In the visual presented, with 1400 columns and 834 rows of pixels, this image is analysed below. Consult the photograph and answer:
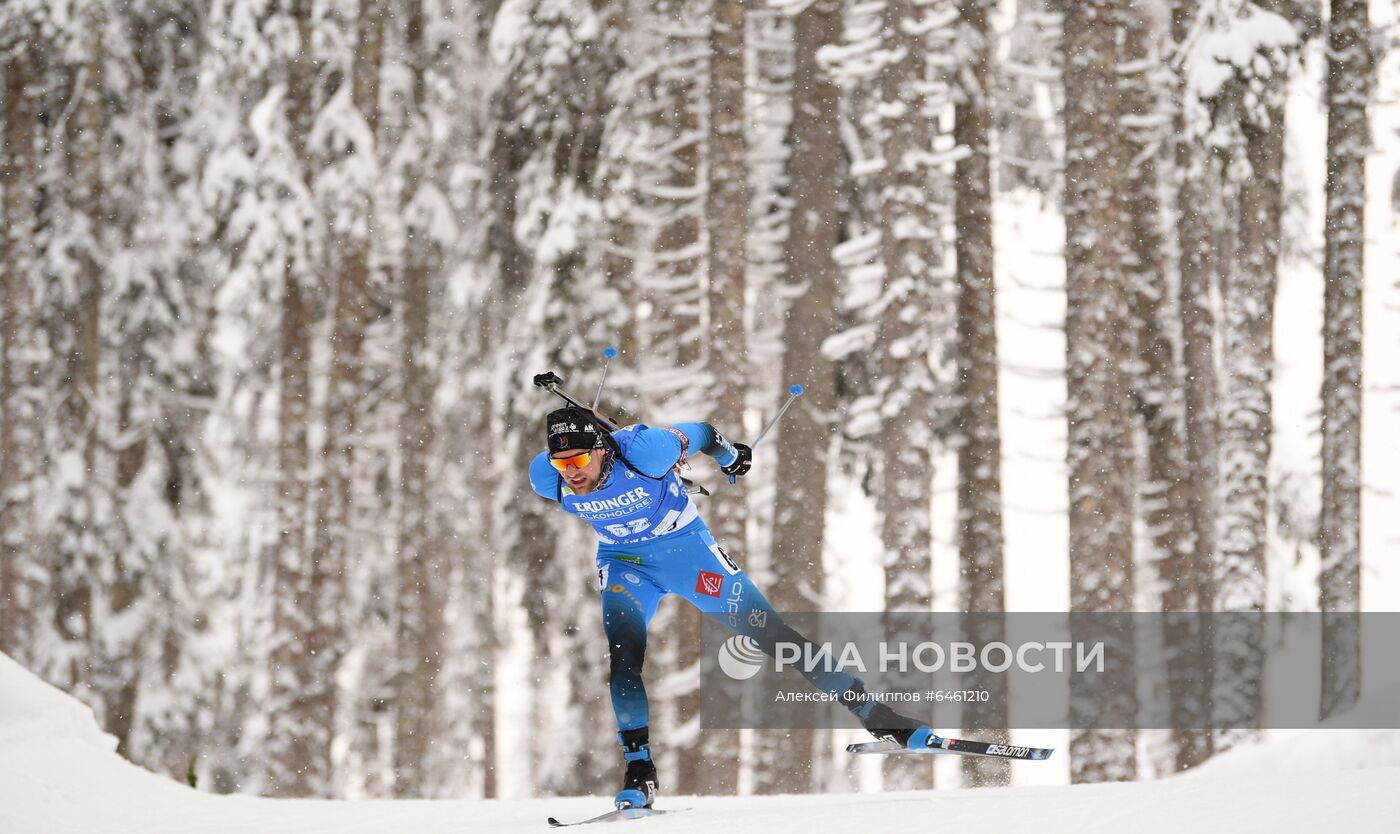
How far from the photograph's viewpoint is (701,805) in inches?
289

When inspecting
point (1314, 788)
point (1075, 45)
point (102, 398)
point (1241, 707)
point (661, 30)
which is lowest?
point (1241, 707)

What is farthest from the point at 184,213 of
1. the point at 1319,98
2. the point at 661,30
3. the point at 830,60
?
the point at 1319,98

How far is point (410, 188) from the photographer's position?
16.7 m

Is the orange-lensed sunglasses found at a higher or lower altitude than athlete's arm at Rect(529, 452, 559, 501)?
higher

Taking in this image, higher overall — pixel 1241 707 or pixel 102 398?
pixel 102 398

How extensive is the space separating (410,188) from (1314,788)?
13720 millimetres

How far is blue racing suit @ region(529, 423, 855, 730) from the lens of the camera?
6824 mm

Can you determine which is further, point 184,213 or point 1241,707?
point 184,213

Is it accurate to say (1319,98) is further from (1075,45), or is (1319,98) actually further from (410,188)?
(410,188)

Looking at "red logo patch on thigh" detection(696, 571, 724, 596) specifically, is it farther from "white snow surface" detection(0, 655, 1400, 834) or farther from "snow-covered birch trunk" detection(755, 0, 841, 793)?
"snow-covered birch trunk" detection(755, 0, 841, 793)
